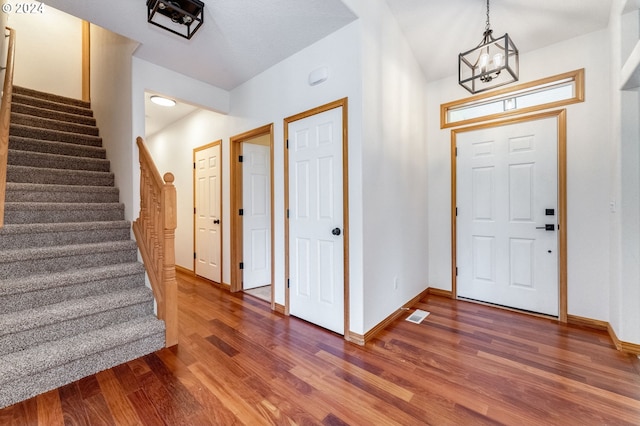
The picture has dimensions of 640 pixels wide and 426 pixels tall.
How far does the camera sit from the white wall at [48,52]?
417 cm

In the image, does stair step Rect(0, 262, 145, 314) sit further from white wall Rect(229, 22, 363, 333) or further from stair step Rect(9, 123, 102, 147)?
stair step Rect(9, 123, 102, 147)

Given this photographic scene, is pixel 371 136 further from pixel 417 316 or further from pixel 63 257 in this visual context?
pixel 63 257

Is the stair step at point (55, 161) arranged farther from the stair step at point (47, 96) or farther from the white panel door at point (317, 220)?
the white panel door at point (317, 220)

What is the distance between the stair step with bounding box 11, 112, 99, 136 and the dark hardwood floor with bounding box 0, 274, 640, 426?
10.1ft

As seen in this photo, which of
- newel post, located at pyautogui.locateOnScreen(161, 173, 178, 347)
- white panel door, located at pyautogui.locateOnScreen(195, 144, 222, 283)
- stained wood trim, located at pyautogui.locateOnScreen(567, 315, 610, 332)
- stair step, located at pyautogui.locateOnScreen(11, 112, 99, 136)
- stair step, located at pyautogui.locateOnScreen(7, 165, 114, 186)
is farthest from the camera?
white panel door, located at pyautogui.locateOnScreen(195, 144, 222, 283)

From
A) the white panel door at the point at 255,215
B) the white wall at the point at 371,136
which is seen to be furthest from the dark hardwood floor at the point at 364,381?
the white panel door at the point at 255,215

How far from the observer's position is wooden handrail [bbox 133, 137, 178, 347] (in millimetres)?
2225

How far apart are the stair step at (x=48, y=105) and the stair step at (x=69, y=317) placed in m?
3.10

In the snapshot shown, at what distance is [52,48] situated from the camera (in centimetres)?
441

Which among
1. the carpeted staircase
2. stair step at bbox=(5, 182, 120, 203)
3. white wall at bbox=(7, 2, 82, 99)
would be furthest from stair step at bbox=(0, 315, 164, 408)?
white wall at bbox=(7, 2, 82, 99)

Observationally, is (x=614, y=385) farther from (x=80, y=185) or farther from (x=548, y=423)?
(x=80, y=185)

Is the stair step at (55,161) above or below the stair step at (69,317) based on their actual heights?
above

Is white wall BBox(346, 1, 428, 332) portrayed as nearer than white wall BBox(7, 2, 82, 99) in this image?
Yes

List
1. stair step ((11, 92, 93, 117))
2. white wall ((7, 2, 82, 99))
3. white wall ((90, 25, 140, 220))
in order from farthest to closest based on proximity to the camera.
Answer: white wall ((7, 2, 82, 99)), stair step ((11, 92, 93, 117)), white wall ((90, 25, 140, 220))
